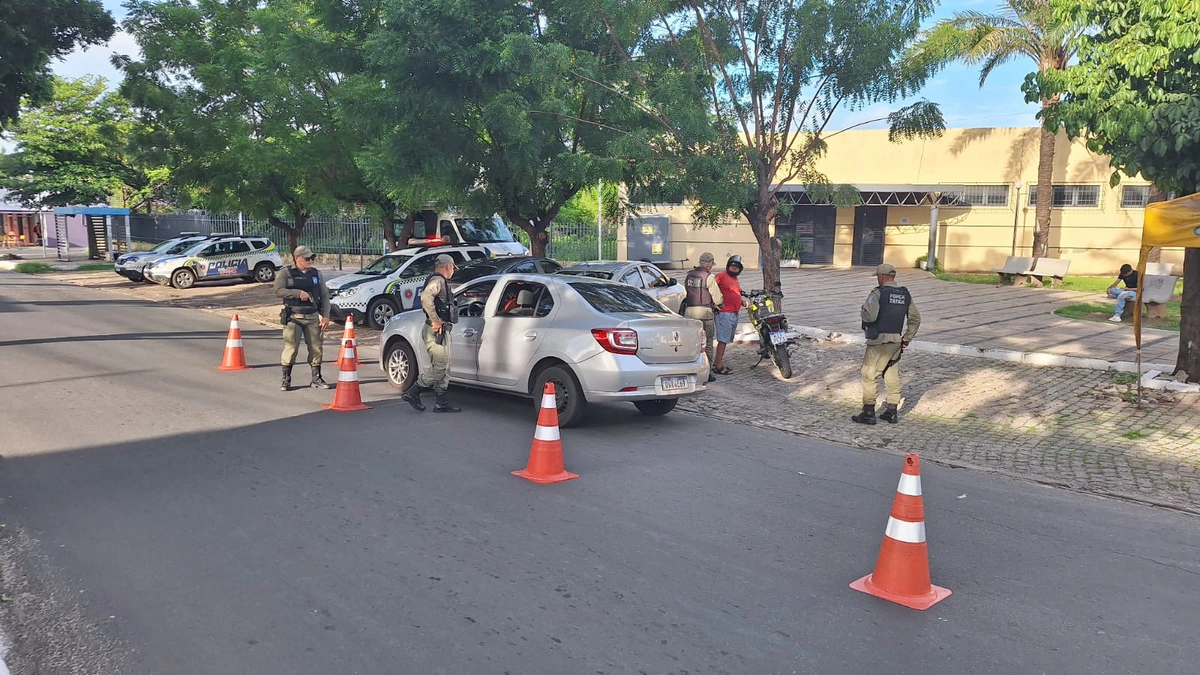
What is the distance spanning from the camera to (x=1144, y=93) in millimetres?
9180

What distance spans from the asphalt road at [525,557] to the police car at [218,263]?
59.0 ft

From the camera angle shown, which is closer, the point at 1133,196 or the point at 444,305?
the point at 444,305

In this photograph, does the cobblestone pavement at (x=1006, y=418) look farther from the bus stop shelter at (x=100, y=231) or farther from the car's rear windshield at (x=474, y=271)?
the bus stop shelter at (x=100, y=231)

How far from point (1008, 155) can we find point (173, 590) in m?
30.5

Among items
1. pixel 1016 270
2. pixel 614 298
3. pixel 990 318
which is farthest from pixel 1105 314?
pixel 614 298

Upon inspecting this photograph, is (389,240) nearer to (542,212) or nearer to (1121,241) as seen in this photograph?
(542,212)

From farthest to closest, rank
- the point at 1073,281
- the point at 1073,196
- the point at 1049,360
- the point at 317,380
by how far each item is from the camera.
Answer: the point at 1073,196 < the point at 1073,281 < the point at 1049,360 < the point at 317,380

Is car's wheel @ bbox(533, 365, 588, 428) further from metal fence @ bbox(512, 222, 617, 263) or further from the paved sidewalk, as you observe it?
metal fence @ bbox(512, 222, 617, 263)

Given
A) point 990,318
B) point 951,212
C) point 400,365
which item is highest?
point 951,212

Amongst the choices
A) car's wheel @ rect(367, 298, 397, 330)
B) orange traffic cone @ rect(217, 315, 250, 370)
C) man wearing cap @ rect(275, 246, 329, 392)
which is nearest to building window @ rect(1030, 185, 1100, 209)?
car's wheel @ rect(367, 298, 397, 330)

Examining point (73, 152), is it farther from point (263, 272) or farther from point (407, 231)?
point (407, 231)

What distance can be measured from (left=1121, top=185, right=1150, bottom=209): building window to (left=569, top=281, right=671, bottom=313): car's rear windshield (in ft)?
82.3

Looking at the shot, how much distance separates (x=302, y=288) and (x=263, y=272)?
57.9ft

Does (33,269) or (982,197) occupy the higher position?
(982,197)
